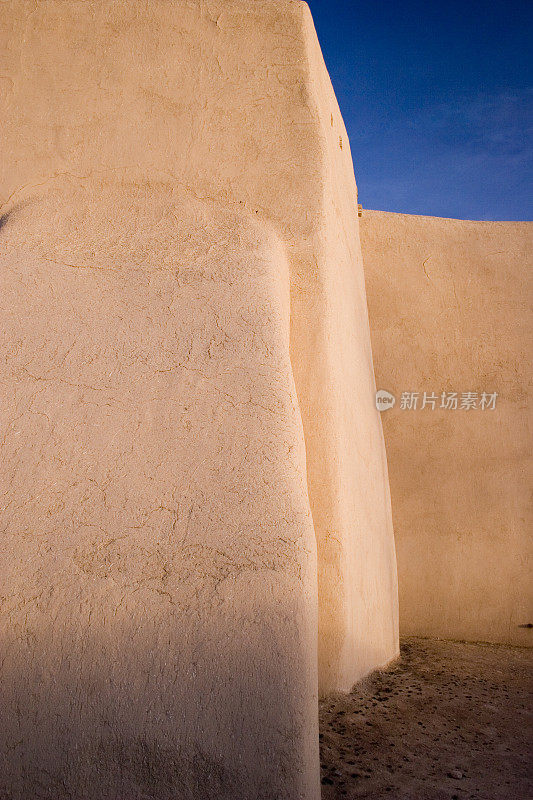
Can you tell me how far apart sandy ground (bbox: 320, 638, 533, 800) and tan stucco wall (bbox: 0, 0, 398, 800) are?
0.18 m

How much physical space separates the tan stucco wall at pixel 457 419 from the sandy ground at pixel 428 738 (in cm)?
103

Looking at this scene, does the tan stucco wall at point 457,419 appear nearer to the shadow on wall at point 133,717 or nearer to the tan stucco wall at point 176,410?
the tan stucco wall at point 176,410

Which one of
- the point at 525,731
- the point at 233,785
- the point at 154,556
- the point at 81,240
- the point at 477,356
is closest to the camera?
the point at 233,785

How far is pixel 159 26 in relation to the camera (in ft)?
8.23

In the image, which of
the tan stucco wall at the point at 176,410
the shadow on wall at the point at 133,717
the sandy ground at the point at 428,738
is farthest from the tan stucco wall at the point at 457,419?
the shadow on wall at the point at 133,717

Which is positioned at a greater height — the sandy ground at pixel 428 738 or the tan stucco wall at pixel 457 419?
the tan stucco wall at pixel 457 419

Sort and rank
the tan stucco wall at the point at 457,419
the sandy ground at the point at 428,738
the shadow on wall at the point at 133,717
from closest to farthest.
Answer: the shadow on wall at the point at 133,717 → the sandy ground at the point at 428,738 → the tan stucco wall at the point at 457,419

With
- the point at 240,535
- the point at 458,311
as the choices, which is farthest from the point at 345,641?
the point at 458,311

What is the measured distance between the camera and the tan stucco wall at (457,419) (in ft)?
13.3

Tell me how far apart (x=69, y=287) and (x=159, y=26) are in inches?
56.9

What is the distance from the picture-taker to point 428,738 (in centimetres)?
221

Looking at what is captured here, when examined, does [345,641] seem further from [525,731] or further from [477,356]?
[477,356]

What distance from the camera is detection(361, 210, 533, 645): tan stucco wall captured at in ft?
13.3

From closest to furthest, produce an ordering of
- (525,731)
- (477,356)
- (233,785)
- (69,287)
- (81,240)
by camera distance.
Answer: (233,785) → (69,287) → (81,240) → (525,731) → (477,356)
